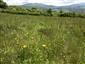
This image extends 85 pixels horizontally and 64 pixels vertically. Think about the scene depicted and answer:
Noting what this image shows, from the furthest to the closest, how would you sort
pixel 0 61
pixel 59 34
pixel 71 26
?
pixel 71 26
pixel 59 34
pixel 0 61

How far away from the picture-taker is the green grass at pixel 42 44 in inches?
501

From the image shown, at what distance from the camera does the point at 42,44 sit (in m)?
14.2

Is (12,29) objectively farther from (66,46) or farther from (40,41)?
(66,46)

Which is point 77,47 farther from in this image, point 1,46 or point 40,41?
point 1,46

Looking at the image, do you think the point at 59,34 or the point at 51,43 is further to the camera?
the point at 59,34

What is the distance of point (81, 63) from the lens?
1270 cm

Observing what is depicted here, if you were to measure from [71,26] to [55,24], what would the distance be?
1455 millimetres

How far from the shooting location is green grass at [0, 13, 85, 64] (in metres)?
12.7

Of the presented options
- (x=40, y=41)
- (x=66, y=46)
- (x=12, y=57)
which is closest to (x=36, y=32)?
(x=40, y=41)

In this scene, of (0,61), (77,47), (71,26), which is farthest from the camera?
(71,26)

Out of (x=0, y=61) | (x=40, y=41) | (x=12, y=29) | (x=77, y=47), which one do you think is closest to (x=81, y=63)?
(x=77, y=47)

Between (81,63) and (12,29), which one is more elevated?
(12,29)

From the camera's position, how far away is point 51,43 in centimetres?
1444

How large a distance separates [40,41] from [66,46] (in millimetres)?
1555
